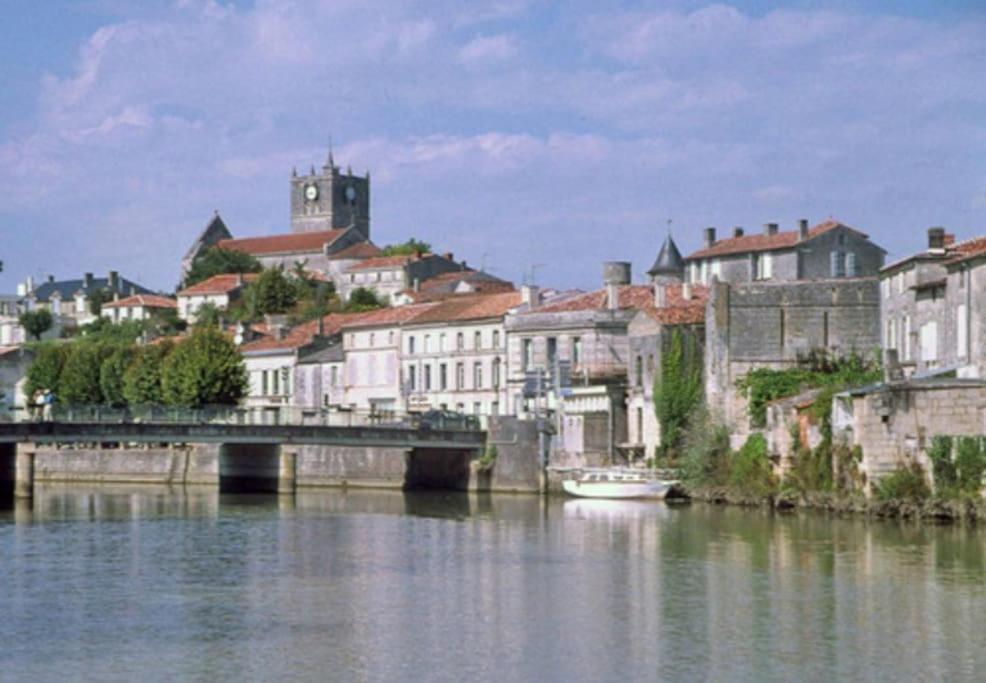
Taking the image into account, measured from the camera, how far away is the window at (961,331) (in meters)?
57.0

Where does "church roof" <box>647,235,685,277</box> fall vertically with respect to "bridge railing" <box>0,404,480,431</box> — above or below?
above

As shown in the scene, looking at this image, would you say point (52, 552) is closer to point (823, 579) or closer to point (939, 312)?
point (823, 579)

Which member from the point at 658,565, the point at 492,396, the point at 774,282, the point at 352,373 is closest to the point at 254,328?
the point at 352,373

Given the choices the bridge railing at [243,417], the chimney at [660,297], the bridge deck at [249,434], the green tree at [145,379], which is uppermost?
the chimney at [660,297]

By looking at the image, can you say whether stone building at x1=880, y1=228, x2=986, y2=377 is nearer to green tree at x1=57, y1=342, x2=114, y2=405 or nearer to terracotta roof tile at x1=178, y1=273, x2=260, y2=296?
green tree at x1=57, y1=342, x2=114, y2=405

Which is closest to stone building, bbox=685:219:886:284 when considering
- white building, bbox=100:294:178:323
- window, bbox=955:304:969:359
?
window, bbox=955:304:969:359

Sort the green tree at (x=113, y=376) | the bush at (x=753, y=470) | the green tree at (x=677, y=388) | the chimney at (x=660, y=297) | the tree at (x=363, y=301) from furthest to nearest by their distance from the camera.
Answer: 1. the tree at (x=363, y=301)
2. the green tree at (x=113, y=376)
3. the chimney at (x=660, y=297)
4. the green tree at (x=677, y=388)
5. the bush at (x=753, y=470)

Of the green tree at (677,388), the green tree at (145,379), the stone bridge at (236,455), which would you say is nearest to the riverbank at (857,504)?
the green tree at (677,388)

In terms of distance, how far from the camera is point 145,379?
102250 mm

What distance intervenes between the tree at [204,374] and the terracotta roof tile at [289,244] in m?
91.7

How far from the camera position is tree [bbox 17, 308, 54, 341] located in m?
169

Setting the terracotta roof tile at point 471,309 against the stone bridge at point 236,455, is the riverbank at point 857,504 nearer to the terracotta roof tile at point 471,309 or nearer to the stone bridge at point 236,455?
the stone bridge at point 236,455

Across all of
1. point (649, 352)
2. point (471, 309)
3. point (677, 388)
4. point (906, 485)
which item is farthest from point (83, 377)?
point (906, 485)

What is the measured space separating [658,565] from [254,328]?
81867 millimetres
